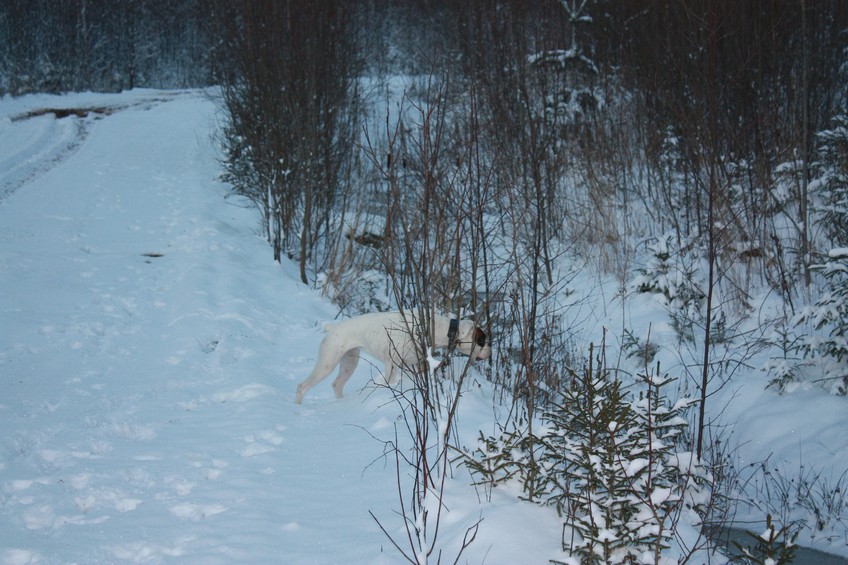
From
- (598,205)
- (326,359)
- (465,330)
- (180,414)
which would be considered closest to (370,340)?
(326,359)

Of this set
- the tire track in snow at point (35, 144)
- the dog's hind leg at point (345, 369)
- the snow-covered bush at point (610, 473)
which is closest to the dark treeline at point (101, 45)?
the tire track in snow at point (35, 144)

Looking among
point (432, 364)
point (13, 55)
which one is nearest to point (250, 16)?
point (432, 364)

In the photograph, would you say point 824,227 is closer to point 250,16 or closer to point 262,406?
point 262,406

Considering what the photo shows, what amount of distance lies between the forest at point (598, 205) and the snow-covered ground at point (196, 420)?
38 cm

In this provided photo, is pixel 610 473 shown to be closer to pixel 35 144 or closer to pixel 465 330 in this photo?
pixel 465 330

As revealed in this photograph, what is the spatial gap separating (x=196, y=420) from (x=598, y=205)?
6703 millimetres

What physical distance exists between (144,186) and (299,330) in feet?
26.7

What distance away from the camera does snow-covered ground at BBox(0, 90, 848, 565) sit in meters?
3.52

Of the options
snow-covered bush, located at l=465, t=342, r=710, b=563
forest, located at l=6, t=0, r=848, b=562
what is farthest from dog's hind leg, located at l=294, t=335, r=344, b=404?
snow-covered bush, located at l=465, t=342, r=710, b=563

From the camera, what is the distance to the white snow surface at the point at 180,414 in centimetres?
351

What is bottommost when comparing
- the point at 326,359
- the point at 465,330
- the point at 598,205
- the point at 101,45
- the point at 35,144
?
the point at 326,359

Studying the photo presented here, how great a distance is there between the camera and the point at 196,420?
542 centimetres

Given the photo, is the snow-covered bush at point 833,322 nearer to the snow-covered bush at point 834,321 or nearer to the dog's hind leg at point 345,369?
the snow-covered bush at point 834,321

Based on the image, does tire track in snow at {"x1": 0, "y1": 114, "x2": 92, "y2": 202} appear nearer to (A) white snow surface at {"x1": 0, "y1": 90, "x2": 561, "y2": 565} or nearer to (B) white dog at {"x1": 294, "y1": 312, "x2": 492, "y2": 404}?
(A) white snow surface at {"x1": 0, "y1": 90, "x2": 561, "y2": 565}
